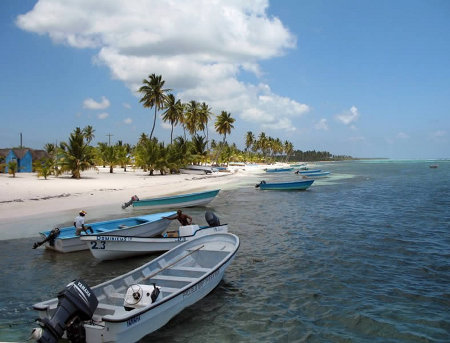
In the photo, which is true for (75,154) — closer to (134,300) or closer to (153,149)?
(153,149)

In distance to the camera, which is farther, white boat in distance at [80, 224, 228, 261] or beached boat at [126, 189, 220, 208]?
beached boat at [126, 189, 220, 208]

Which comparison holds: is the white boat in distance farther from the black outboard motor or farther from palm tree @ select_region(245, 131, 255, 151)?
palm tree @ select_region(245, 131, 255, 151)

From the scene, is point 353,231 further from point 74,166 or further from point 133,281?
point 74,166

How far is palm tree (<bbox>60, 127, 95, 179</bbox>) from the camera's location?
143ft

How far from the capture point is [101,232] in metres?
14.4

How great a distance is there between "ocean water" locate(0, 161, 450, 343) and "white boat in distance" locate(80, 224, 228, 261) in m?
0.43

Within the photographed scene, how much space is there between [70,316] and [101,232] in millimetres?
8505

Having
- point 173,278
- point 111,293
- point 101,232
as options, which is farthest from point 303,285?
point 101,232

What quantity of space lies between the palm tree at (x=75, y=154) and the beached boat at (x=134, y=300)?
3754 centimetres

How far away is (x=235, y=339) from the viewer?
7.48 m

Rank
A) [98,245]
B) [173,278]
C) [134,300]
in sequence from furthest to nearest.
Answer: [98,245]
[173,278]
[134,300]

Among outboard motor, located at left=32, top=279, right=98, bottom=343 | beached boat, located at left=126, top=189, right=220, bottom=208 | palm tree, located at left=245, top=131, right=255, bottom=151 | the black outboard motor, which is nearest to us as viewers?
outboard motor, located at left=32, top=279, right=98, bottom=343

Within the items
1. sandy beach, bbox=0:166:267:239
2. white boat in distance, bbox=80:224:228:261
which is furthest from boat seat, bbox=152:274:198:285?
sandy beach, bbox=0:166:267:239

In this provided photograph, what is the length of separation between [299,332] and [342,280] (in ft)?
12.8
